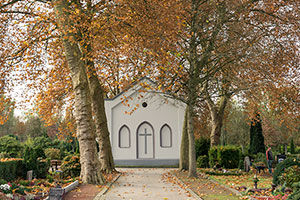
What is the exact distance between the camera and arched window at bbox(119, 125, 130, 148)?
1131 inches

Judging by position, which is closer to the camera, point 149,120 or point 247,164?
point 247,164

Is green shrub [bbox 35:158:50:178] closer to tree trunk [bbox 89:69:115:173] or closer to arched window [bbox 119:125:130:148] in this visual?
tree trunk [bbox 89:69:115:173]

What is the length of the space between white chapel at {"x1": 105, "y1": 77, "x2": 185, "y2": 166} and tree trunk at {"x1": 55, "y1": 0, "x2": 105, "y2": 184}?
13575 mm

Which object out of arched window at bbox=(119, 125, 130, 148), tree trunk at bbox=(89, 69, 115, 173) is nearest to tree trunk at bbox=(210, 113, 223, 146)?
arched window at bbox=(119, 125, 130, 148)

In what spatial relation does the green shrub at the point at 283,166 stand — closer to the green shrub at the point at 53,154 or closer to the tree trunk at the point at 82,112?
the tree trunk at the point at 82,112

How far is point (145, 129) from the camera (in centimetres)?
2891

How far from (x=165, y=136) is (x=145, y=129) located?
187 centimetres

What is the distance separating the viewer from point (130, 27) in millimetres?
17016

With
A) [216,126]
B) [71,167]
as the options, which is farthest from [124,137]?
[71,167]

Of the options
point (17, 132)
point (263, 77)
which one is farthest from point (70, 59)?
point (17, 132)

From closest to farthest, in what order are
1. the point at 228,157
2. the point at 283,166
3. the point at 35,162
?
the point at 283,166 → the point at 35,162 → the point at 228,157

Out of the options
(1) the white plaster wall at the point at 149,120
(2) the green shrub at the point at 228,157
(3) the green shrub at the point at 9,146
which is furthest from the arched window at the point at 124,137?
(2) the green shrub at the point at 228,157

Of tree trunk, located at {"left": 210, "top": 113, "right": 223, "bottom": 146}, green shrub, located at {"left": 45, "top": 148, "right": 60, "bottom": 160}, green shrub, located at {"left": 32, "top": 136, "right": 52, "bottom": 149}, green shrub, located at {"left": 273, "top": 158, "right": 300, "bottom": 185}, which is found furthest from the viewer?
green shrub, located at {"left": 32, "top": 136, "right": 52, "bottom": 149}

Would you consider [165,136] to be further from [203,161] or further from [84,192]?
[84,192]
